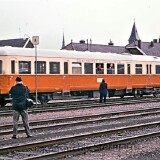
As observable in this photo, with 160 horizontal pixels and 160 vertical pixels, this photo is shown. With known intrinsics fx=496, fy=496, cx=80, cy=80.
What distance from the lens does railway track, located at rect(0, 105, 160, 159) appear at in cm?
1163

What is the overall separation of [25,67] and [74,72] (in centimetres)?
410

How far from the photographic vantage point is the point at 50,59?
2941 centimetres

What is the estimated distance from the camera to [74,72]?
31141 millimetres

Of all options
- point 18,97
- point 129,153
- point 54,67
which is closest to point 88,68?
point 54,67

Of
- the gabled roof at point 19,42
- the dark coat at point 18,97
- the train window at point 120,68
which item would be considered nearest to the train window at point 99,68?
the train window at point 120,68

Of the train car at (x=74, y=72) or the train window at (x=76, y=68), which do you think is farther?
the train window at (x=76, y=68)

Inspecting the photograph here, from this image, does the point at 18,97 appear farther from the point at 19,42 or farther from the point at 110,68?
the point at 19,42

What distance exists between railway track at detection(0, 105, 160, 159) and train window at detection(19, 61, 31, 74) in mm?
7432

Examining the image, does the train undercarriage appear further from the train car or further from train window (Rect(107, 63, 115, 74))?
train window (Rect(107, 63, 115, 74))

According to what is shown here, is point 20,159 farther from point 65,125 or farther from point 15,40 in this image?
point 15,40

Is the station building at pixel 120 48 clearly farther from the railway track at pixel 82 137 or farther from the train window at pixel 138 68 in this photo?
the railway track at pixel 82 137

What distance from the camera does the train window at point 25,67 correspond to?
27812 millimetres

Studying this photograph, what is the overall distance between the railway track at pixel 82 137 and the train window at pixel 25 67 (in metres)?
7.43

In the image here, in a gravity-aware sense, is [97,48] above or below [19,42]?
below
